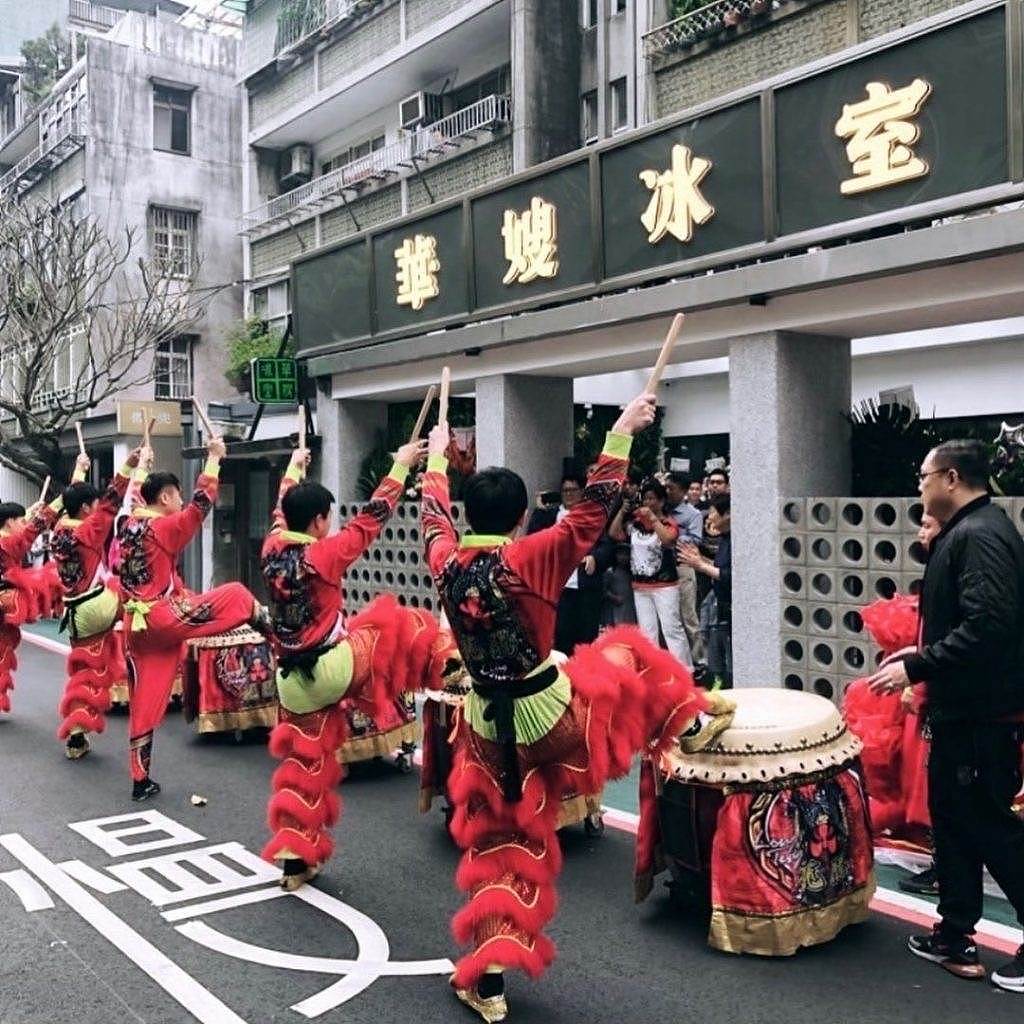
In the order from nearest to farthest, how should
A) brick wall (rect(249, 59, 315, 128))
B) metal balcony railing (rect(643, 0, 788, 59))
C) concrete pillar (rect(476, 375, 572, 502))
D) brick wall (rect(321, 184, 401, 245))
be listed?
concrete pillar (rect(476, 375, 572, 502))
metal balcony railing (rect(643, 0, 788, 59))
brick wall (rect(321, 184, 401, 245))
brick wall (rect(249, 59, 315, 128))

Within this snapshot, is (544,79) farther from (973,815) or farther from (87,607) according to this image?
(973,815)

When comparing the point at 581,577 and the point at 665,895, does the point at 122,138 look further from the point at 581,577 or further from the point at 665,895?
the point at 665,895

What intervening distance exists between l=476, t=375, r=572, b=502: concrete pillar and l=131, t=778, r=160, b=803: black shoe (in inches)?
168

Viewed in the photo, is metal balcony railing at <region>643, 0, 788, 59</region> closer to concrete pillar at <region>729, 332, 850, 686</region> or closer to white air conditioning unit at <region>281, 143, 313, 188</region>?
concrete pillar at <region>729, 332, 850, 686</region>

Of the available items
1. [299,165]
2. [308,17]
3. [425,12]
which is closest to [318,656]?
[425,12]

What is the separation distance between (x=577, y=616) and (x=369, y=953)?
15.9 feet

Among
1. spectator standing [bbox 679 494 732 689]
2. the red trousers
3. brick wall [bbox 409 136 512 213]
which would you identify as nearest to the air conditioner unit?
brick wall [bbox 409 136 512 213]

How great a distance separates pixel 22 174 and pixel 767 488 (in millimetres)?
24371

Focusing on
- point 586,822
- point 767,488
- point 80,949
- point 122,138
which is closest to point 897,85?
point 767,488

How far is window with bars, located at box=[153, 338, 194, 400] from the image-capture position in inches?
958

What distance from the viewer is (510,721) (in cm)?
362

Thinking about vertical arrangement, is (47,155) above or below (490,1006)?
above

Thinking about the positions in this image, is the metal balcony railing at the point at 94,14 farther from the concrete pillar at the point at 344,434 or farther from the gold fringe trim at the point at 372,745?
the gold fringe trim at the point at 372,745

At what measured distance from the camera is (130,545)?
6574 millimetres
